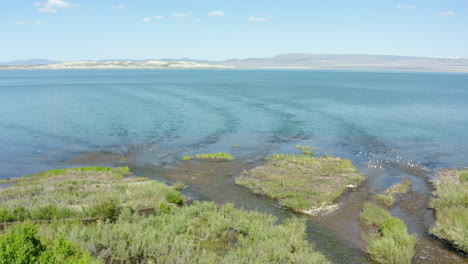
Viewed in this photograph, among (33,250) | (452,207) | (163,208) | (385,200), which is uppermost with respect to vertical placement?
(33,250)

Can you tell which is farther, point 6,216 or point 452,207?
point 452,207

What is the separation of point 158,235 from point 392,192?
19397mm

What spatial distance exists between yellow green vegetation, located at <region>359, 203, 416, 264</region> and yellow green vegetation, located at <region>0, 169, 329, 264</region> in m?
3.07

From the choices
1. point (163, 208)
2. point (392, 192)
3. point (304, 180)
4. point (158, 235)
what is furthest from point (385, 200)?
point (158, 235)

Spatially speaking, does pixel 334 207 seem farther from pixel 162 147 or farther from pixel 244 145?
pixel 162 147

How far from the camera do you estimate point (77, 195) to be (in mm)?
24219

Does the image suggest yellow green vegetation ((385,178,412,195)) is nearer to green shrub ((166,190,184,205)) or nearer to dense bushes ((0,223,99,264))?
green shrub ((166,190,184,205))

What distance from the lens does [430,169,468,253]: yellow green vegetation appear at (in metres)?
18.2

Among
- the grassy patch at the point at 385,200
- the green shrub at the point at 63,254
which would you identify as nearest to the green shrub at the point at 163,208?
the green shrub at the point at 63,254

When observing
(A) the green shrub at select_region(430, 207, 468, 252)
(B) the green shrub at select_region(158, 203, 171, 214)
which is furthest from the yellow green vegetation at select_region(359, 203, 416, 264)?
(B) the green shrub at select_region(158, 203, 171, 214)

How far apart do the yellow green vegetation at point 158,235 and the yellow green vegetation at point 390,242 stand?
10.1 feet

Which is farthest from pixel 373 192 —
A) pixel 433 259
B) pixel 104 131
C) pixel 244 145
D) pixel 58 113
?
pixel 58 113

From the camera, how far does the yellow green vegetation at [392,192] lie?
24.8 metres

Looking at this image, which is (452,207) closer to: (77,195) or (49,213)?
(77,195)
